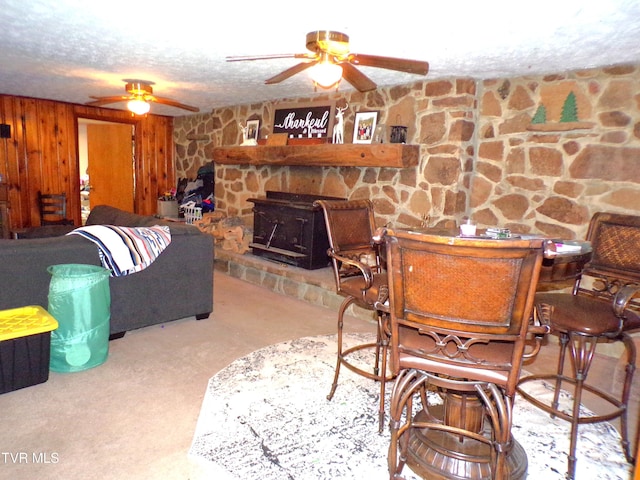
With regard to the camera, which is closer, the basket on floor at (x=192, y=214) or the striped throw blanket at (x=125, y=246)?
the striped throw blanket at (x=125, y=246)

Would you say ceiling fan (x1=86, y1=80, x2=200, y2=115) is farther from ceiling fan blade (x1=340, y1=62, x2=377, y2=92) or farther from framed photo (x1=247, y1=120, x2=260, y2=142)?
ceiling fan blade (x1=340, y1=62, x2=377, y2=92)

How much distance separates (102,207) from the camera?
4.30 meters

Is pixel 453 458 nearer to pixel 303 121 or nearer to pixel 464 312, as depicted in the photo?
pixel 464 312

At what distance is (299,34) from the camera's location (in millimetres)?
2631

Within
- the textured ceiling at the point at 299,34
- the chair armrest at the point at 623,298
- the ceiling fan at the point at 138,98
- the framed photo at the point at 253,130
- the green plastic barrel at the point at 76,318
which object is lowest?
the green plastic barrel at the point at 76,318

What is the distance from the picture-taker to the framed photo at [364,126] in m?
4.06

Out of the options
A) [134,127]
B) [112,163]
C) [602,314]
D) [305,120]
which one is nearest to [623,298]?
[602,314]

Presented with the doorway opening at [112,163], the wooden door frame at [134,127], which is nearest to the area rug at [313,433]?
the wooden door frame at [134,127]

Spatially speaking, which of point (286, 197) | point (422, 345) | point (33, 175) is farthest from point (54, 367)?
point (33, 175)

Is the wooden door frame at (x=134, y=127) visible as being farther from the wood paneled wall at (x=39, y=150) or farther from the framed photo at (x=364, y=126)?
the framed photo at (x=364, y=126)

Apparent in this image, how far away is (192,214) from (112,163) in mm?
1845

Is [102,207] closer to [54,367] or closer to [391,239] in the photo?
[54,367]

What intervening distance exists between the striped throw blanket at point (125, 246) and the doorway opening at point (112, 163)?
4.24 meters

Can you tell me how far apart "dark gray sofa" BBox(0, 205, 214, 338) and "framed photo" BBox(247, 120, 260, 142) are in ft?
6.36
